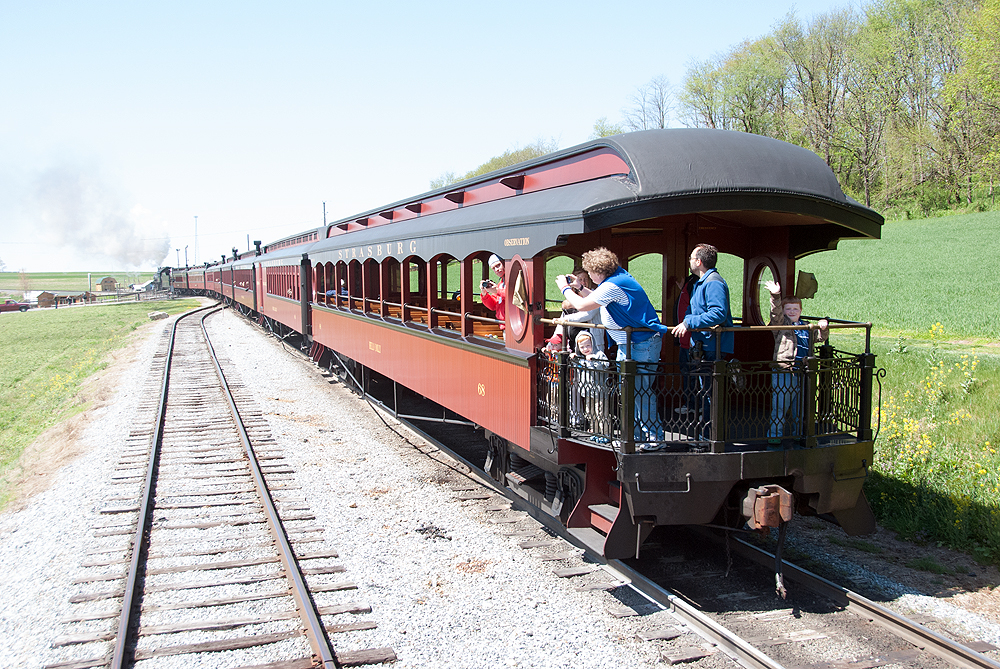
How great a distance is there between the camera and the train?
495 cm

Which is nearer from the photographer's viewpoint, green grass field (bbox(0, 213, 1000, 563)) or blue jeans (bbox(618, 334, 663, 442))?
blue jeans (bbox(618, 334, 663, 442))

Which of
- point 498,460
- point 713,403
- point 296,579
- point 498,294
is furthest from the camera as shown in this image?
point 498,460

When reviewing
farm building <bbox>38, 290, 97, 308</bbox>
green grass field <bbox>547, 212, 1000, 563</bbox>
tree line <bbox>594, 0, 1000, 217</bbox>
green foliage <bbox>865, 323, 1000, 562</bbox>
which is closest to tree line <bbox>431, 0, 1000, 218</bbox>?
tree line <bbox>594, 0, 1000, 217</bbox>

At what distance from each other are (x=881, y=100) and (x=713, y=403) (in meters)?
47.0

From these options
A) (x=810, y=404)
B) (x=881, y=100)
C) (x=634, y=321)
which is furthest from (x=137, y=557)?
(x=881, y=100)

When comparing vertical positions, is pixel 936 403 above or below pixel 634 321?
below

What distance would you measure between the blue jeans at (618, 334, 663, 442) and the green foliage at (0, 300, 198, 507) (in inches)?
302

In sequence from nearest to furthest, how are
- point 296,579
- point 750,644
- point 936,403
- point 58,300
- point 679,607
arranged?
1. point 750,644
2. point 679,607
3. point 296,579
4. point 936,403
5. point 58,300

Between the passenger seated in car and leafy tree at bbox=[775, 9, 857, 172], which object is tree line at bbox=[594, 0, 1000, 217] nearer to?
leafy tree at bbox=[775, 9, 857, 172]

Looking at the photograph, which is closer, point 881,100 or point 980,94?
point 980,94

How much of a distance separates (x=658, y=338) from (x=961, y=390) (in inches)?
250

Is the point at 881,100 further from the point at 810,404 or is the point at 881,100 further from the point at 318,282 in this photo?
the point at 810,404

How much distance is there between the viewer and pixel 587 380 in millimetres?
5277

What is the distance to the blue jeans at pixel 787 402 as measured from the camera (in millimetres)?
5215
